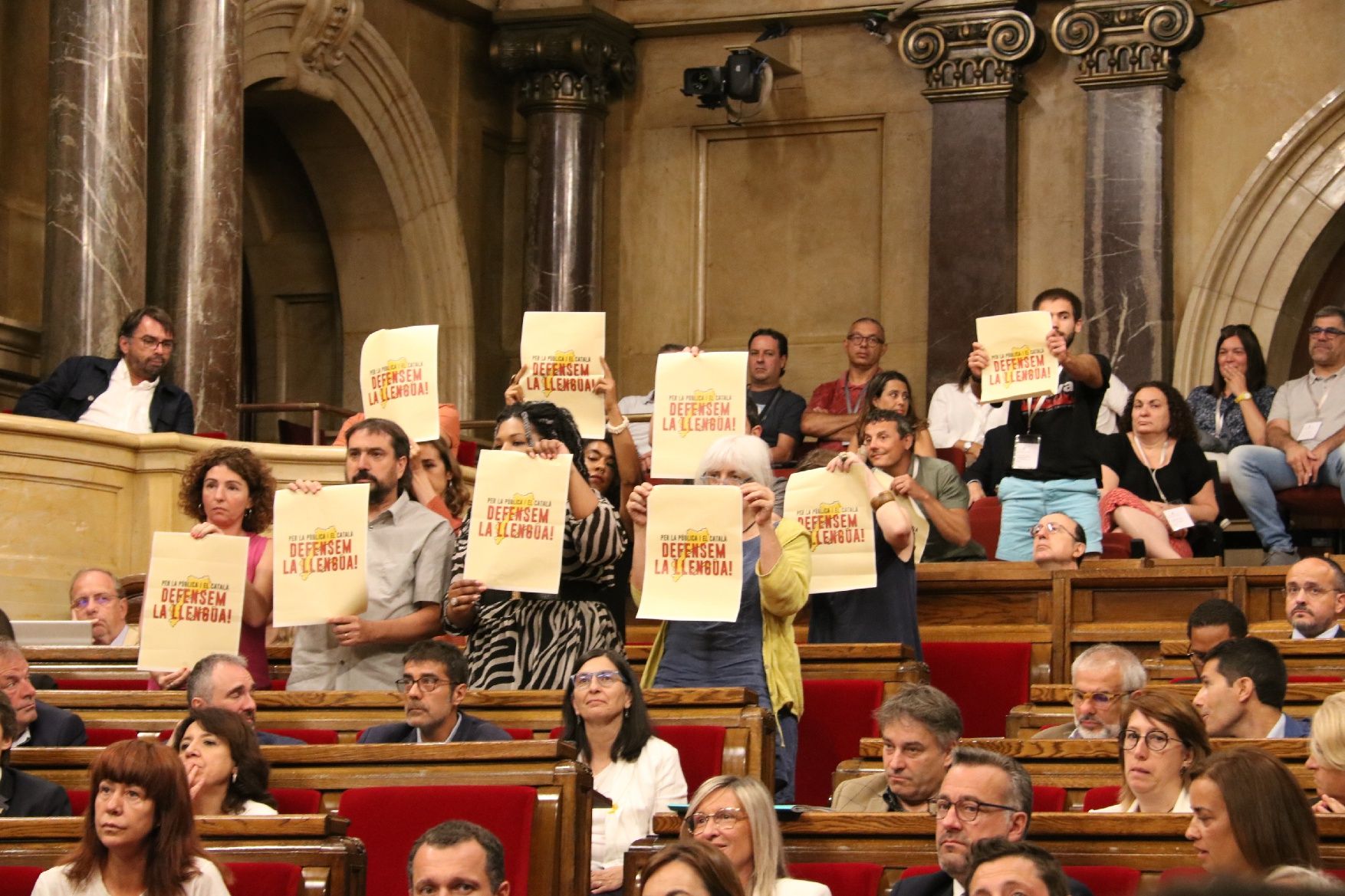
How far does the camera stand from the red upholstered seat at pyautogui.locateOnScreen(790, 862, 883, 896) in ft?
14.9

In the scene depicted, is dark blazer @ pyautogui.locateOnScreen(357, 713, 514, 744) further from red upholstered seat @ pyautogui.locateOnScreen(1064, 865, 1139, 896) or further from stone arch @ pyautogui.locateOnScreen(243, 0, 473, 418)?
stone arch @ pyautogui.locateOnScreen(243, 0, 473, 418)

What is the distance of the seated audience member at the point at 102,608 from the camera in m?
7.36

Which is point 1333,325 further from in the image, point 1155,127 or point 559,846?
point 559,846

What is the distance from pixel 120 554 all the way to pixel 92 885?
4485mm

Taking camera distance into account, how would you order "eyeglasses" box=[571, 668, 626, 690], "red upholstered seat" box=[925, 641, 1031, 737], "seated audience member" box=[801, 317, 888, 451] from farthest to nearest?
"seated audience member" box=[801, 317, 888, 451], "red upholstered seat" box=[925, 641, 1031, 737], "eyeglasses" box=[571, 668, 626, 690]

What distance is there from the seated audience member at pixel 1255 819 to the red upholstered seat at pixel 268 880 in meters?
1.73

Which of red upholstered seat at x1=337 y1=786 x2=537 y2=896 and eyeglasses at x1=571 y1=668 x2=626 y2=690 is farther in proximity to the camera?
eyeglasses at x1=571 y1=668 x2=626 y2=690

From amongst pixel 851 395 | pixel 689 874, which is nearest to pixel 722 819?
pixel 689 874

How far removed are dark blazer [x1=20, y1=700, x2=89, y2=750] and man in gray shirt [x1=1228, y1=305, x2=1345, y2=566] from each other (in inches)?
188

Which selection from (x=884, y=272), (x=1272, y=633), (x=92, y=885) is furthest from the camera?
(x=884, y=272)

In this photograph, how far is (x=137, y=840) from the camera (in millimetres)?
4367

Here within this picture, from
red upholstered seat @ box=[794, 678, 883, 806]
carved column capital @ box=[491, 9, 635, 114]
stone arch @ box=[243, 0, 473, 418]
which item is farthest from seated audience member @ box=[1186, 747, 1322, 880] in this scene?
carved column capital @ box=[491, 9, 635, 114]

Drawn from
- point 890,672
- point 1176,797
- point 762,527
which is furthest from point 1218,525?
point 1176,797

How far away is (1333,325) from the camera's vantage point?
29.6 feet
